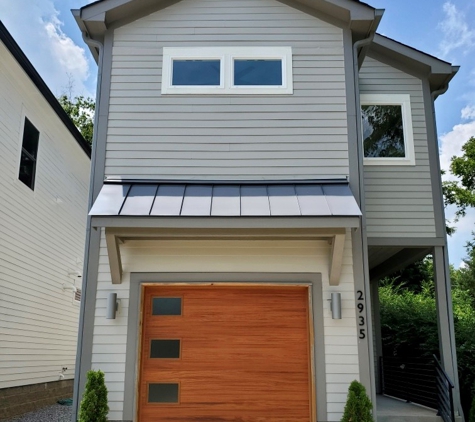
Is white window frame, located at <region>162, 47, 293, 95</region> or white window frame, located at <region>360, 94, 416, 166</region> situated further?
white window frame, located at <region>360, 94, 416, 166</region>

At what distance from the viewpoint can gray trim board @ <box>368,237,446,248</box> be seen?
7668 millimetres

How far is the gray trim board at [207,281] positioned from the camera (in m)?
6.21

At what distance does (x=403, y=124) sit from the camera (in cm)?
838

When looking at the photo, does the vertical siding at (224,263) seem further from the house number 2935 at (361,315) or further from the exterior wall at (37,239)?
the exterior wall at (37,239)

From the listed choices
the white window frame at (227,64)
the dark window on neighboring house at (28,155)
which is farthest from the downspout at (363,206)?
the dark window on neighboring house at (28,155)

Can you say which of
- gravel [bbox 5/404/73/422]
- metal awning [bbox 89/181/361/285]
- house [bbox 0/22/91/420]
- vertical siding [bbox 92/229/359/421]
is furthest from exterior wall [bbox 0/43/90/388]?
metal awning [bbox 89/181/361/285]

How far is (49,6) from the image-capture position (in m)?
22.7

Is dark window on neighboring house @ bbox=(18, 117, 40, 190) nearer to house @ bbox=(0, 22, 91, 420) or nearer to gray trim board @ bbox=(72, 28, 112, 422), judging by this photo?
house @ bbox=(0, 22, 91, 420)

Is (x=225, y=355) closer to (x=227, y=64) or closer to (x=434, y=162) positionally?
(x=227, y=64)

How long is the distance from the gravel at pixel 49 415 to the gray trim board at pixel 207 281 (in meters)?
4.05

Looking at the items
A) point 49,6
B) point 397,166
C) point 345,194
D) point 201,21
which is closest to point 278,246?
point 345,194

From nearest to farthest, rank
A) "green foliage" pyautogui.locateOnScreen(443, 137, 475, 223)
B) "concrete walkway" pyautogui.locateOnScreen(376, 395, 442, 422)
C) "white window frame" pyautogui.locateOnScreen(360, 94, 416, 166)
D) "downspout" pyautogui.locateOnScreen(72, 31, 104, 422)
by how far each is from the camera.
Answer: "downspout" pyautogui.locateOnScreen(72, 31, 104, 422)
"concrete walkway" pyautogui.locateOnScreen(376, 395, 442, 422)
"white window frame" pyautogui.locateOnScreen(360, 94, 416, 166)
"green foliage" pyautogui.locateOnScreen(443, 137, 475, 223)

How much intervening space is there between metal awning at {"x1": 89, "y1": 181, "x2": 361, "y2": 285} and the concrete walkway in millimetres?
2094

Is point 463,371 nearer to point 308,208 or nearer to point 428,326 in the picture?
Result: point 428,326
